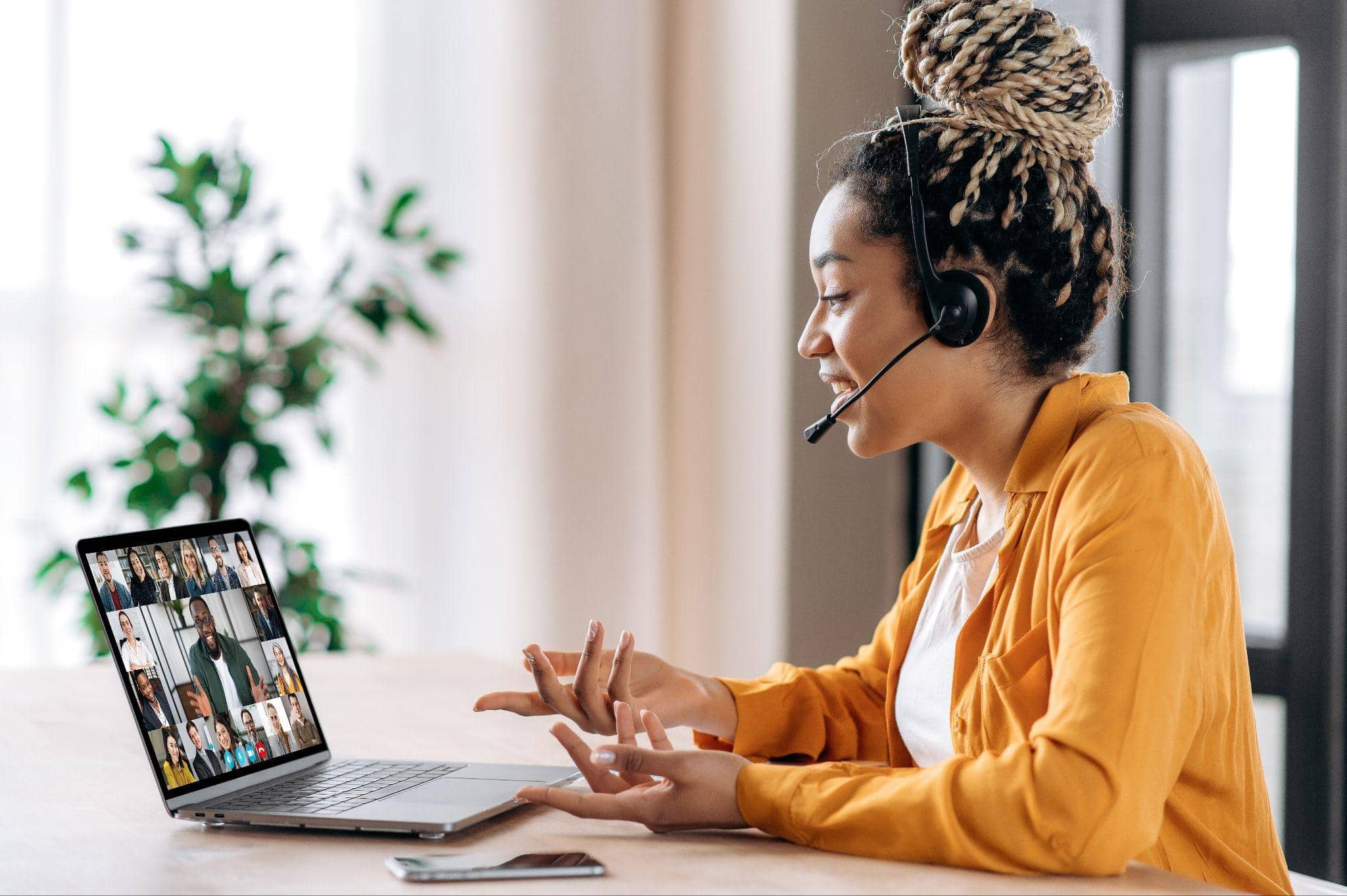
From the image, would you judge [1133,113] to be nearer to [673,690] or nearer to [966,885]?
[673,690]

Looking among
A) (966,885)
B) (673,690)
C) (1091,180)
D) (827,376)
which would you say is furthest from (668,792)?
(1091,180)

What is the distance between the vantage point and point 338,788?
1.00 meters

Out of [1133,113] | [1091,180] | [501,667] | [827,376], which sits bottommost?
[501,667]

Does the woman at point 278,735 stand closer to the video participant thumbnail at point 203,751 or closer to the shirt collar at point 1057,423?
the video participant thumbnail at point 203,751

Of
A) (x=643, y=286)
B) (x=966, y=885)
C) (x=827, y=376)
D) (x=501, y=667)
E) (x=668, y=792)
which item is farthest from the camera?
(x=643, y=286)

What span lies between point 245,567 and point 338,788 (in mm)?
223

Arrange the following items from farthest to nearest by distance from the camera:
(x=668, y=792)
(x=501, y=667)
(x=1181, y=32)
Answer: (x=1181, y=32)
(x=501, y=667)
(x=668, y=792)

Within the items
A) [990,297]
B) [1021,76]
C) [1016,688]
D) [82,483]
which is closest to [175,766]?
[1016,688]

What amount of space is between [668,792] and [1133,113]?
1681mm

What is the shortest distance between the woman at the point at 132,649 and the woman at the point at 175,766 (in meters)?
0.05

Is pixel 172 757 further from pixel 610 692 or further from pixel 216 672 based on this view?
pixel 610 692

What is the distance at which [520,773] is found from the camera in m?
1.05

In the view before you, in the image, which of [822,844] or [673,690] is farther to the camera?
[673,690]

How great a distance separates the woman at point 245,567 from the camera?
1.10m
